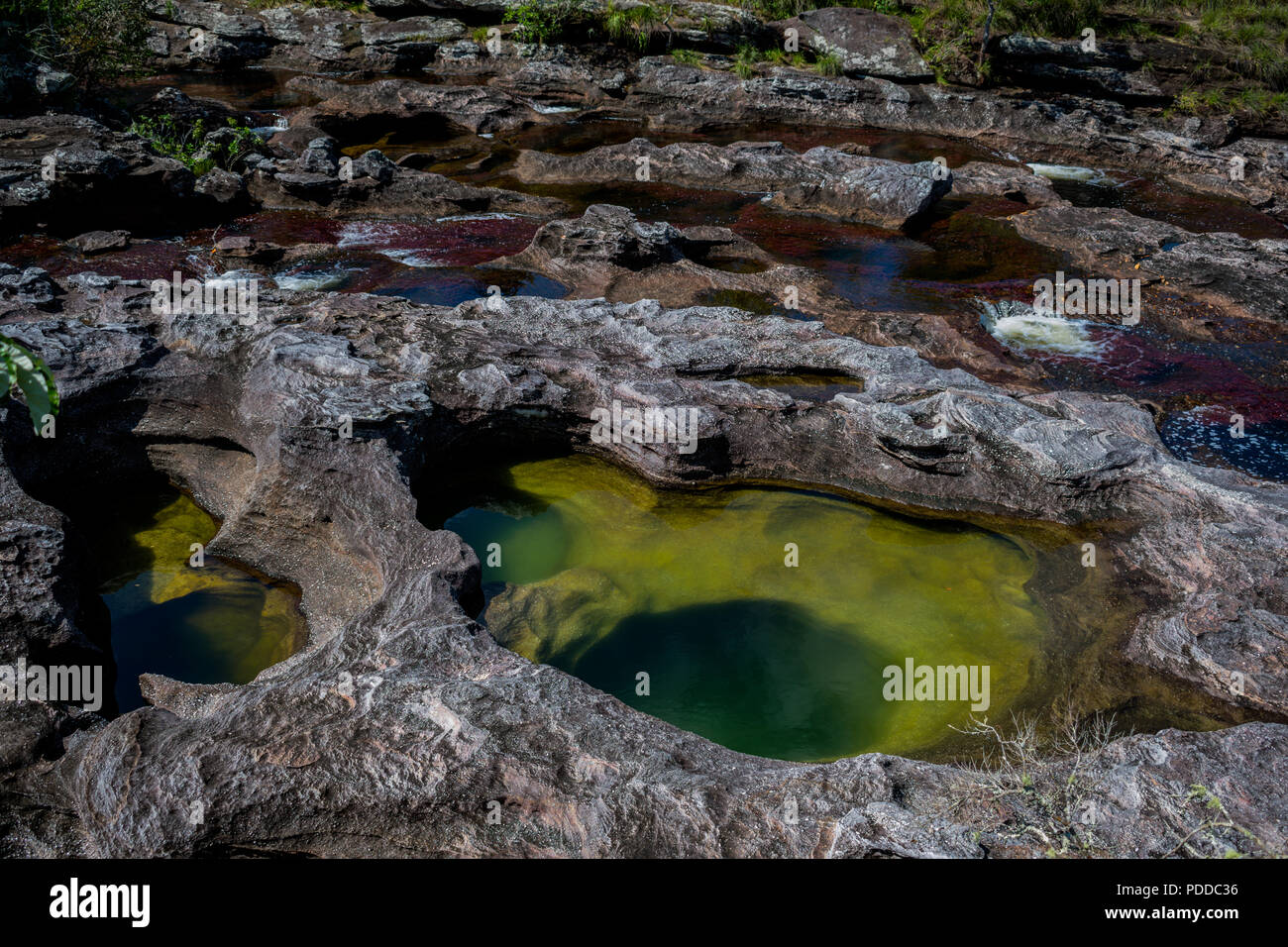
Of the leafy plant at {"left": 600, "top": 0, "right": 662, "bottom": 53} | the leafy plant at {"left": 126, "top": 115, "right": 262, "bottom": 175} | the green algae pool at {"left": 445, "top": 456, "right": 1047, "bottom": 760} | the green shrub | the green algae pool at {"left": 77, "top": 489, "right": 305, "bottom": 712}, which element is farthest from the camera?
the leafy plant at {"left": 600, "top": 0, "right": 662, "bottom": 53}

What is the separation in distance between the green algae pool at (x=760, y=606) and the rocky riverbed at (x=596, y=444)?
336mm

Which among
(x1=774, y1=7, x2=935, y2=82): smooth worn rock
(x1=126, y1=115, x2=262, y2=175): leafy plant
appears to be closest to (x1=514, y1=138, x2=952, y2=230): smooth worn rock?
(x1=126, y1=115, x2=262, y2=175): leafy plant

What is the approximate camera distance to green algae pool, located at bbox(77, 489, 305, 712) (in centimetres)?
596

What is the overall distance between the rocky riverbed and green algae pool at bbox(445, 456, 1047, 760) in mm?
336

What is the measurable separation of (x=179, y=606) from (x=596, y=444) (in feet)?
11.9

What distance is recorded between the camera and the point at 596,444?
789 cm

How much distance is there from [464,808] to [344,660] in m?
1.27

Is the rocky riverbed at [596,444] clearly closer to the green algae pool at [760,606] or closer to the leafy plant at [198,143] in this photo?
the green algae pool at [760,606]

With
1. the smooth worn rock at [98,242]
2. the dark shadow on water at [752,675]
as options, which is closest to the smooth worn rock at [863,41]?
the smooth worn rock at [98,242]

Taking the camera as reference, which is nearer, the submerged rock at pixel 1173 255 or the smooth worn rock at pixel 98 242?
the submerged rock at pixel 1173 255

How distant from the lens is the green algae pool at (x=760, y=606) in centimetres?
548

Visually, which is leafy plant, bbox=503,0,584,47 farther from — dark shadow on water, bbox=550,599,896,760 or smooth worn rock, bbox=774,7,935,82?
dark shadow on water, bbox=550,599,896,760

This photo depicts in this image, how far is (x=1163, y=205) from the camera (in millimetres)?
17109

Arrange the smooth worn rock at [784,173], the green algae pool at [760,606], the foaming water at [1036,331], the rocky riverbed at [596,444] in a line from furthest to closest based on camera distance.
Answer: the smooth worn rock at [784,173]
the foaming water at [1036,331]
the green algae pool at [760,606]
the rocky riverbed at [596,444]
